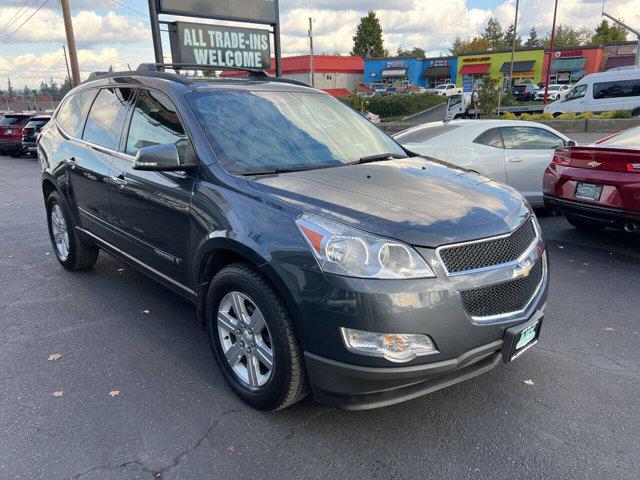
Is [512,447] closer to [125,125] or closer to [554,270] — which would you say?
[554,270]

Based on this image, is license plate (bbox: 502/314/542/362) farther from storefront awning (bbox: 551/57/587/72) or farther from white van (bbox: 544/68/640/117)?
storefront awning (bbox: 551/57/587/72)

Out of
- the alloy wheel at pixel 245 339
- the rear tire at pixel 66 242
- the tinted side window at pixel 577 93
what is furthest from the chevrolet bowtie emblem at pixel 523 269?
the tinted side window at pixel 577 93

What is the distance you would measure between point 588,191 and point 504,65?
5468 centimetres

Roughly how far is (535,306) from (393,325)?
971mm

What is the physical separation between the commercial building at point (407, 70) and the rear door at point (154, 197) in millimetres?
59927

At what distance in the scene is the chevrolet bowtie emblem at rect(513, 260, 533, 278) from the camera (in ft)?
8.51

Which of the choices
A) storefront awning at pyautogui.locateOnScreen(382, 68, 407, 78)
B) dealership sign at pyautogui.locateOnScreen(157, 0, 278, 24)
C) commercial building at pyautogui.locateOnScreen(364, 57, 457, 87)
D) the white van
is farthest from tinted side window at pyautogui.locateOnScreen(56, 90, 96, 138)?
storefront awning at pyautogui.locateOnScreen(382, 68, 407, 78)

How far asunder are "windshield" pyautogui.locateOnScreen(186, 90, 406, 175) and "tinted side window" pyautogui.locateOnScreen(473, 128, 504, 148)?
370 cm

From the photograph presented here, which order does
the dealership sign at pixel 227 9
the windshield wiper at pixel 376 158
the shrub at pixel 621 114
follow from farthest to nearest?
1. the shrub at pixel 621 114
2. the dealership sign at pixel 227 9
3. the windshield wiper at pixel 376 158

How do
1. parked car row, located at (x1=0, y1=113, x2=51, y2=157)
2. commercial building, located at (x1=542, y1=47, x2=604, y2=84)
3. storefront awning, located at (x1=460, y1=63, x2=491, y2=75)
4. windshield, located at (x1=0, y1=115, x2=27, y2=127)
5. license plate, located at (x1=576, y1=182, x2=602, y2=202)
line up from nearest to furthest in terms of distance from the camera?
license plate, located at (x1=576, y1=182, x2=602, y2=202) → parked car row, located at (x1=0, y1=113, x2=51, y2=157) → windshield, located at (x1=0, y1=115, x2=27, y2=127) → commercial building, located at (x1=542, y1=47, x2=604, y2=84) → storefront awning, located at (x1=460, y1=63, x2=491, y2=75)

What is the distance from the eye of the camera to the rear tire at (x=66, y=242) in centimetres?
509

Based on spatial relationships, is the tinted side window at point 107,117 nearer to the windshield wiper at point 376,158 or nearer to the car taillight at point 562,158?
the windshield wiper at point 376,158

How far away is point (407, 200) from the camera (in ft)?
9.03

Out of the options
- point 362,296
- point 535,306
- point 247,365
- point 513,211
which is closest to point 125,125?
point 247,365
